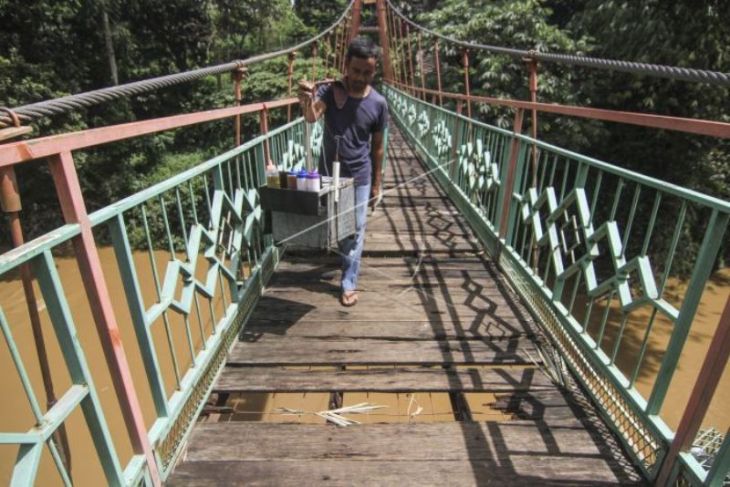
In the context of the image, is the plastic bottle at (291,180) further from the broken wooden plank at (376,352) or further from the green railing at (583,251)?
the green railing at (583,251)

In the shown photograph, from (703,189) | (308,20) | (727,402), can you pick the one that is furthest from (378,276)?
(308,20)

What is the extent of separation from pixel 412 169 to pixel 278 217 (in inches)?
191

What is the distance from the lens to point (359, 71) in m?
2.33

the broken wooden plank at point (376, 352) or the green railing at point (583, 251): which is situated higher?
the green railing at point (583, 251)

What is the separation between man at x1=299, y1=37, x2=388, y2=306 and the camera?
232cm

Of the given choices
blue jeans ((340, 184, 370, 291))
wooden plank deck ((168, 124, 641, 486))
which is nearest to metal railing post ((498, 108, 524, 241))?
wooden plank deck ((168, 124, 641, 486))

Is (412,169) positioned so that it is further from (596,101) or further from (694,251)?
(694,251)

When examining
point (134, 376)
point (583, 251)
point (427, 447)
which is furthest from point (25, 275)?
point (134, 376)

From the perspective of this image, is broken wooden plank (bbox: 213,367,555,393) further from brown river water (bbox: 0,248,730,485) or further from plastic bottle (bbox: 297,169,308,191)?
brown river water (bbox: 0,248,730,485)

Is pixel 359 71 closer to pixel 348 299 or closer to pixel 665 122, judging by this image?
pixel 348 299

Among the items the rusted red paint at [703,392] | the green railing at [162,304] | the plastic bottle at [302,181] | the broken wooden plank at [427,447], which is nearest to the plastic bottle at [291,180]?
the plastic bottle at [302,181]

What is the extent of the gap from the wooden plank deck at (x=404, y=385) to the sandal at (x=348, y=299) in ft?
0.14

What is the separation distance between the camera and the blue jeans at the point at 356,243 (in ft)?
8.52

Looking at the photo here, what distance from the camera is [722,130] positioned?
121 centimetres
